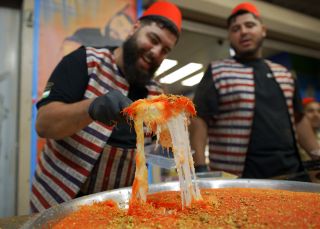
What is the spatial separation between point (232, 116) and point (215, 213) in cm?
124

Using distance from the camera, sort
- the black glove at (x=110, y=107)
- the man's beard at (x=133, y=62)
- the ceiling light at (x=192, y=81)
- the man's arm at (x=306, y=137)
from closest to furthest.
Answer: the black glove at (x=110, y=107)
the man's beard at (x=133, y=62)
the man's arm at (x=306, y=137)
the ceiling light at (x=192, y=81)

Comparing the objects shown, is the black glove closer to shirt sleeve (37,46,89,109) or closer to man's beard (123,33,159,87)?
shirt sleeve (37,46,89,109)

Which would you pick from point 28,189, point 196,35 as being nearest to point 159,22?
point 28,189

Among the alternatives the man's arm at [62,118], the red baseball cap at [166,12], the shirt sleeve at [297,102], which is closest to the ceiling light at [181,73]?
the shirt sleeve at [297,102]

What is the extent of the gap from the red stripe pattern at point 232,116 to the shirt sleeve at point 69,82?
90 cm

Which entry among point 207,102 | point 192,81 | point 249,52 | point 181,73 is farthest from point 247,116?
point 192,81

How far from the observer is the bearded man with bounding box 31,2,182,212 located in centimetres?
138

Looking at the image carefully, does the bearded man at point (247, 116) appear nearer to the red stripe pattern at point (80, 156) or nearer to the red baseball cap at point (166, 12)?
the red baseball cap at point (166, 12)

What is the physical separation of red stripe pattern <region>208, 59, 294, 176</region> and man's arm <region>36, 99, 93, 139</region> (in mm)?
985

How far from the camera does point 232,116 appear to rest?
6.48ft

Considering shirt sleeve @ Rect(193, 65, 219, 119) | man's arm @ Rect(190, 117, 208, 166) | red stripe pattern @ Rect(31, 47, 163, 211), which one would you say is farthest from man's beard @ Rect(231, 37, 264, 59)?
red stripe pattern @ Rect(31, 47, 163, 211)

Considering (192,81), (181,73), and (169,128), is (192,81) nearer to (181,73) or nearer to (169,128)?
(181,73)

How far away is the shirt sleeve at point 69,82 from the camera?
1.42 meters

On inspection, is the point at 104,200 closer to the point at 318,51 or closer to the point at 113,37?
the point at 113,37
